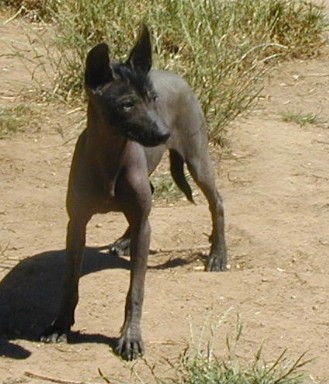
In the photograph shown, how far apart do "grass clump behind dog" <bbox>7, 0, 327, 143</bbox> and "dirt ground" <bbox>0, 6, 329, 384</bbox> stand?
29 centimetres

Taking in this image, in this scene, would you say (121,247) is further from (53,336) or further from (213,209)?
(53,336)

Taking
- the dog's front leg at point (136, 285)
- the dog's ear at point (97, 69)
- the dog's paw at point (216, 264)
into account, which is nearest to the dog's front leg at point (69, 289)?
the dog's front leg at point (136, 285)

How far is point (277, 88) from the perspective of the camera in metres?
10.1

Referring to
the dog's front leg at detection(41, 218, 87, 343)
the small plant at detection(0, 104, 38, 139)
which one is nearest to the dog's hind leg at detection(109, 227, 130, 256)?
the dog's front leg at detection(41, 218, 87, 343)

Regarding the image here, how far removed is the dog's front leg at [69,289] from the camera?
19.4ft

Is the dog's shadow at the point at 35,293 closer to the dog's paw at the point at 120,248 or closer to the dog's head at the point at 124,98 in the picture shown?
the dog's paw at the point at 120,248

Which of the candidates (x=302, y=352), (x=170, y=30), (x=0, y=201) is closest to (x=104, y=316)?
(x=302, y=352)

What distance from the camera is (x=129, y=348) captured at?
5.70 m

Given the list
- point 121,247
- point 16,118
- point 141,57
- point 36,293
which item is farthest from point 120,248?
point 16,118

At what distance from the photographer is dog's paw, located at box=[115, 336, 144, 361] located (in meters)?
5.70

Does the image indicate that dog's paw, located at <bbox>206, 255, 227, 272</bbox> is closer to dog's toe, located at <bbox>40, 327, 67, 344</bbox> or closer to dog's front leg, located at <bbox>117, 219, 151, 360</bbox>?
dog's front leg, located at <bbox>117, 219, 151, 360</bbox>

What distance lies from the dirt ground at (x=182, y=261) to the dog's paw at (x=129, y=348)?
35 mm

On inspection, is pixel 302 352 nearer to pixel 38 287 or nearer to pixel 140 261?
pixel 140 261

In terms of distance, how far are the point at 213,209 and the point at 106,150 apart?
4.71 ft
